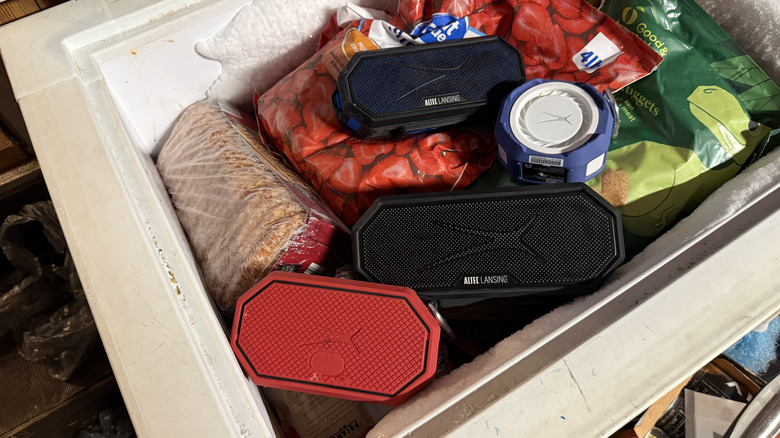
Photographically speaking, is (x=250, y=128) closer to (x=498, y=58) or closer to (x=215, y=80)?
(x=215, y=80)

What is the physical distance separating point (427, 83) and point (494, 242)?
0.90 ft

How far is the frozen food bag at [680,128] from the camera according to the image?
745 millimetres

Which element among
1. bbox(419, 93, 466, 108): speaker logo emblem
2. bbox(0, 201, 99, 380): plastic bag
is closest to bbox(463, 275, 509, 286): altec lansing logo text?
bbox(419, 93, 466, 108): speaker logo emblem

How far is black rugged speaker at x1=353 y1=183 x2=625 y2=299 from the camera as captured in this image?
0.68 metres

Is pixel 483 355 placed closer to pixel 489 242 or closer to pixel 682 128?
pixel 489 242

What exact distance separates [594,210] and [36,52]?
0.93m

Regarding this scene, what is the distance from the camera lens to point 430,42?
0.83m

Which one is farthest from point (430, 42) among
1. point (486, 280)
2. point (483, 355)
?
point (483, 355)

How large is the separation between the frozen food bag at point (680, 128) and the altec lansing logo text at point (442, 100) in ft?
0.50

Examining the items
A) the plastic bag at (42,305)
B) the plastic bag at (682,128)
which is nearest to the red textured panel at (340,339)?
the plastic bag at (682,128)

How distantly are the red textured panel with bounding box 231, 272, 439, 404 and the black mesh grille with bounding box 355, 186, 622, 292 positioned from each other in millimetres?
55

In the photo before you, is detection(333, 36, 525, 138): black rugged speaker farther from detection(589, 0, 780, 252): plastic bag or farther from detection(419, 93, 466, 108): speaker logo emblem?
detection(589, 0, 780, 252): plastic bag

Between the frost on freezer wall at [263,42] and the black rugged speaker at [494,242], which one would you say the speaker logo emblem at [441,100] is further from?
the frost on freezer wall at [263,42]

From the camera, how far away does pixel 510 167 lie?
0.73 meters
